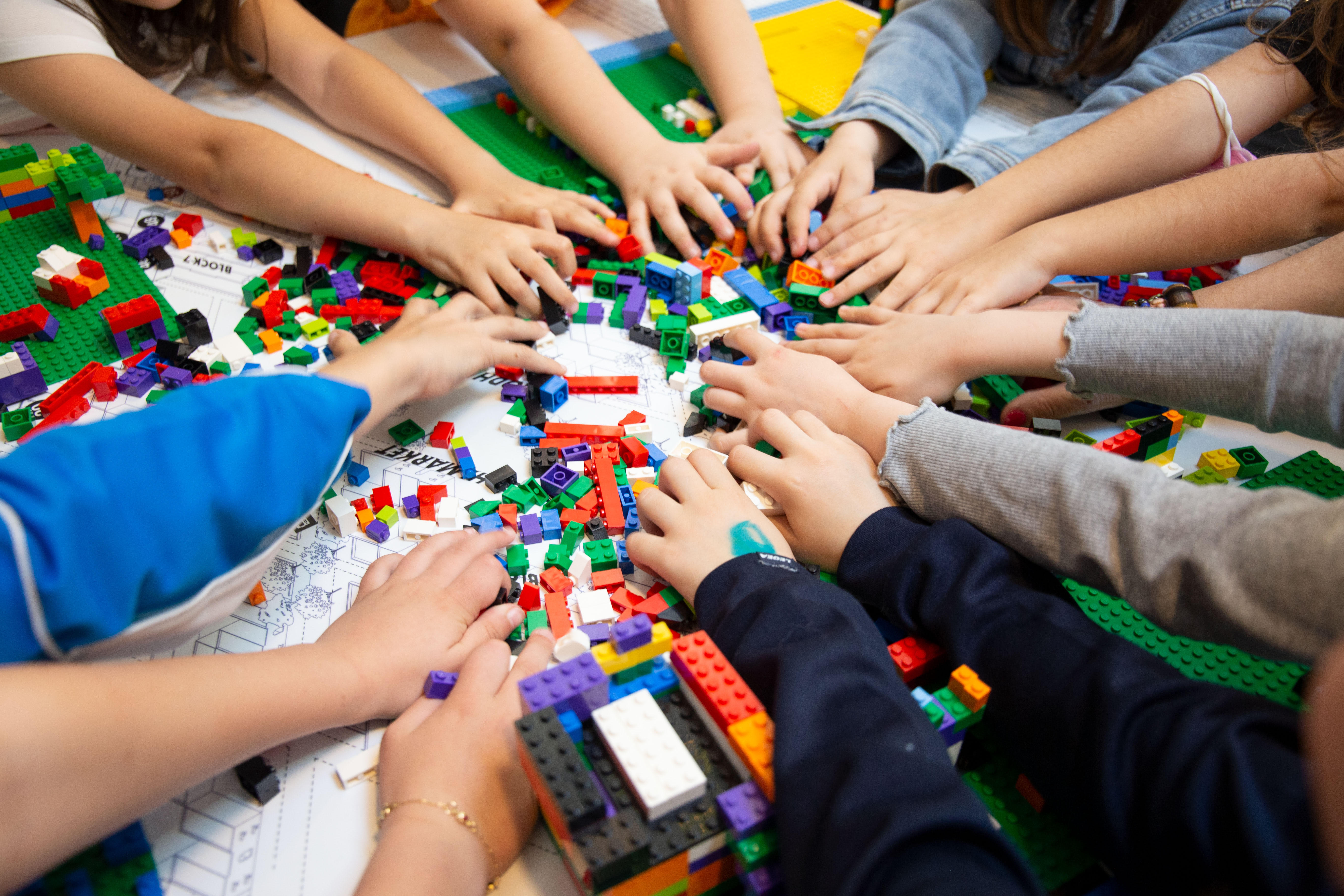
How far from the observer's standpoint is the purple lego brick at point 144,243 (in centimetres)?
132

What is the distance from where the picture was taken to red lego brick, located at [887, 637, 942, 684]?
0.81 m

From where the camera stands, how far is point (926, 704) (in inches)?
28.8

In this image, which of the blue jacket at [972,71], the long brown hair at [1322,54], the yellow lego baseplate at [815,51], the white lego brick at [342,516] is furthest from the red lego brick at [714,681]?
the yellow lego baseplate at [815,51]

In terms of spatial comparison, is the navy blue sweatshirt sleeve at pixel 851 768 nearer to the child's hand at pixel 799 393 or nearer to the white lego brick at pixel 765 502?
the white lego brick at pixel 765 502

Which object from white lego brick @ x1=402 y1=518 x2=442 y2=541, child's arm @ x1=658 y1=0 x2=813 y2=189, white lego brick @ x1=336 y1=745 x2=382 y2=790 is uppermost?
child's arm @ x1=658 y1=0 x2=813 y2=189

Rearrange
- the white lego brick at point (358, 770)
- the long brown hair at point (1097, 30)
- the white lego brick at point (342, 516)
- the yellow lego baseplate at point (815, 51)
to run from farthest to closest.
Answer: the yellow lego baseplate at point (815, 51) < the long brown hair at point (1097, 30) < the white lego brick at point (342, 516) < the white lego brick at point (358, 770)

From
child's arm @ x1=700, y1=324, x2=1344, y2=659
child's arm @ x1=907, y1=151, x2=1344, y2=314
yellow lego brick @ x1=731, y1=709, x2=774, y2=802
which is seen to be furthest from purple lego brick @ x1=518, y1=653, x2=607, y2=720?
child's arm @ x1=907, y1=151, x2=1344, y2=314

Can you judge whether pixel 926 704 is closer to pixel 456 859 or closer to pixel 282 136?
pixel 456 859

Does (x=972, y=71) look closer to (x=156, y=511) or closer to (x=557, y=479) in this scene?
(x=557, y=479)

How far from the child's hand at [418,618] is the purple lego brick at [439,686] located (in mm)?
10

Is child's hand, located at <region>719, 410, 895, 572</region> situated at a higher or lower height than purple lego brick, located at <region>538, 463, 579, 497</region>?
higher

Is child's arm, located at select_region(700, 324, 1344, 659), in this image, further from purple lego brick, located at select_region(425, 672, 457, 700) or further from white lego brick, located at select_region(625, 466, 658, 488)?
purple lego brick, located at select_region(425, 672, 457, 700)

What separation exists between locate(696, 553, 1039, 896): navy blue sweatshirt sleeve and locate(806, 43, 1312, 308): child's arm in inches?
28.1

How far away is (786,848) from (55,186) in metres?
1.52
